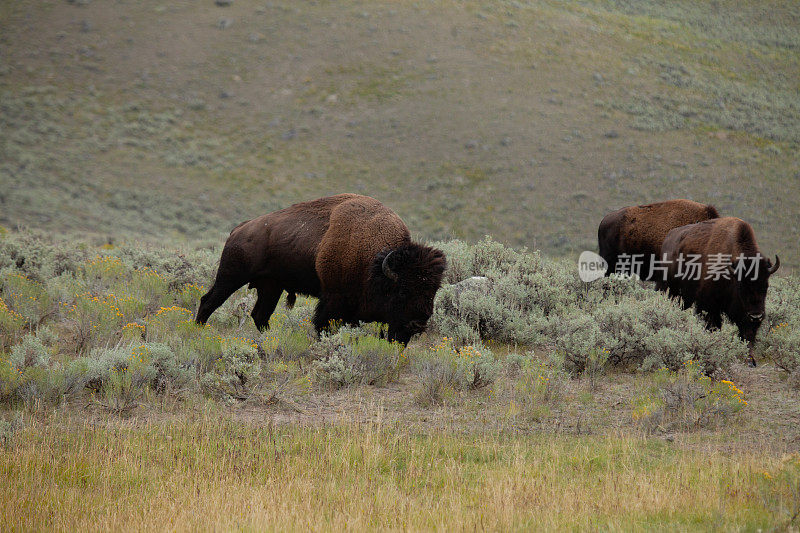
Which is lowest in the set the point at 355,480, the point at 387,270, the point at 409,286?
the point at 355,480

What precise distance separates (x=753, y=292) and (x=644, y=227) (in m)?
4.71

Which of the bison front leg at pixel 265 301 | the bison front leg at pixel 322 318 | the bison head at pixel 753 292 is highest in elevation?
the bison head at pixel 753 292

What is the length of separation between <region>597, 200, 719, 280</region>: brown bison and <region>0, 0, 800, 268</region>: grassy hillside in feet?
58.1

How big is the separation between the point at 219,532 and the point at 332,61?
4506 centimetres

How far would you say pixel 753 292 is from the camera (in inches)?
362

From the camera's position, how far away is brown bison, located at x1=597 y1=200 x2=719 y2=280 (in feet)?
42.7

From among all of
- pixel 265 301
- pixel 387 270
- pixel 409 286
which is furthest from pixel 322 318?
pixel 265 301

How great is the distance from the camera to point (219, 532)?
4.03m

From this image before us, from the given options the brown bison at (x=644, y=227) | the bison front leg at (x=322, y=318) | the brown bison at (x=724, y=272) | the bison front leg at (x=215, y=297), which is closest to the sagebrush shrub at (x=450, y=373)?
the bison front leg at (x=322, y=318)

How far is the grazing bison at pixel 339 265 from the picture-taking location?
7773 mm

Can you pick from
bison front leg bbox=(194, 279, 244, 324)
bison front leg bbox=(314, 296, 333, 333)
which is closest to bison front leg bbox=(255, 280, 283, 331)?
bison front leg bbox=(194, 279, 244, 324)

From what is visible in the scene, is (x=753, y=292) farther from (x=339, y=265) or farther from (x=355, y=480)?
(x=355, y=480)

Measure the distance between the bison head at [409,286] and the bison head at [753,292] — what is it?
426cm

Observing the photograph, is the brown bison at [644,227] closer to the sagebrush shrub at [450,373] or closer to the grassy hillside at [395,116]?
the sagebrush shrub at [450,373]
